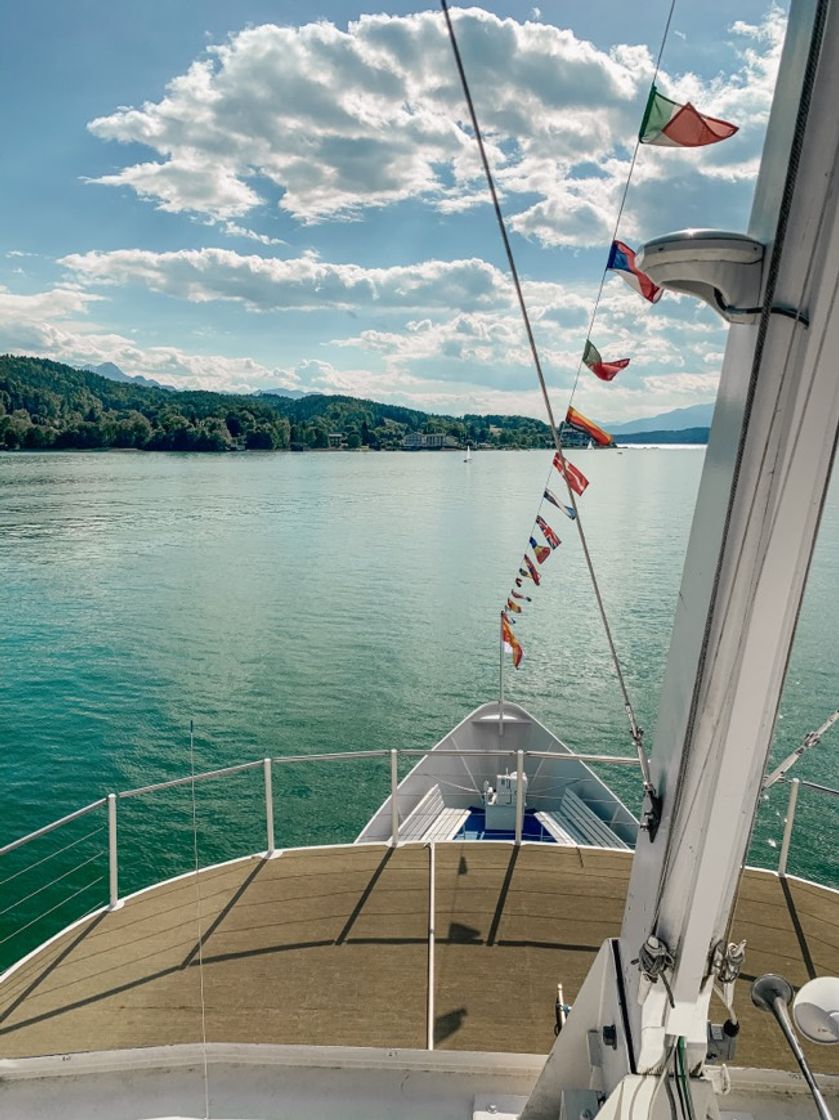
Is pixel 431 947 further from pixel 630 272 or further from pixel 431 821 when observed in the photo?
pixel 431 821

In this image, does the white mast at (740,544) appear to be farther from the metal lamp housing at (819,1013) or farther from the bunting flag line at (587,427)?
the bunting flag line at (587,427)

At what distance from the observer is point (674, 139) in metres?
2.07

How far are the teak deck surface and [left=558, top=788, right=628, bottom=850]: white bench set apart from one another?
10.1 feet

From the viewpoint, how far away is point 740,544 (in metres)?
1.88

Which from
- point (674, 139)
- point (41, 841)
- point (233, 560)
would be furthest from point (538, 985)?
point (233, 560)

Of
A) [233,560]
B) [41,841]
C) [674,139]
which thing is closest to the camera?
[674,139]

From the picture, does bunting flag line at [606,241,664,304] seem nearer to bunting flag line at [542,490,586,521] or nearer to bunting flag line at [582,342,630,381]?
bunting flag line at [582,342,630,381]

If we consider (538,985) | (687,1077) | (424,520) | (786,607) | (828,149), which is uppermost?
(828,149)

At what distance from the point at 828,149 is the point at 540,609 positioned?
24.3m

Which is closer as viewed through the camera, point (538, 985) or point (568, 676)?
point (538, 985)

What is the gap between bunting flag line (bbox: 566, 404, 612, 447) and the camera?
4.15 meters

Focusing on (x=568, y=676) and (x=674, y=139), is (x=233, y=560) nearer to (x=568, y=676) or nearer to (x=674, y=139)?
(x=568, y=676)

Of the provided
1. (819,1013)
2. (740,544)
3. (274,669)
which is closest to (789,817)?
(819,1013)

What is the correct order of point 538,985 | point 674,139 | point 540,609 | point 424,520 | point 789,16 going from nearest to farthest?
point 789,16 → point 674,139 → point 538,985 → point 540,609 → point 424,520
